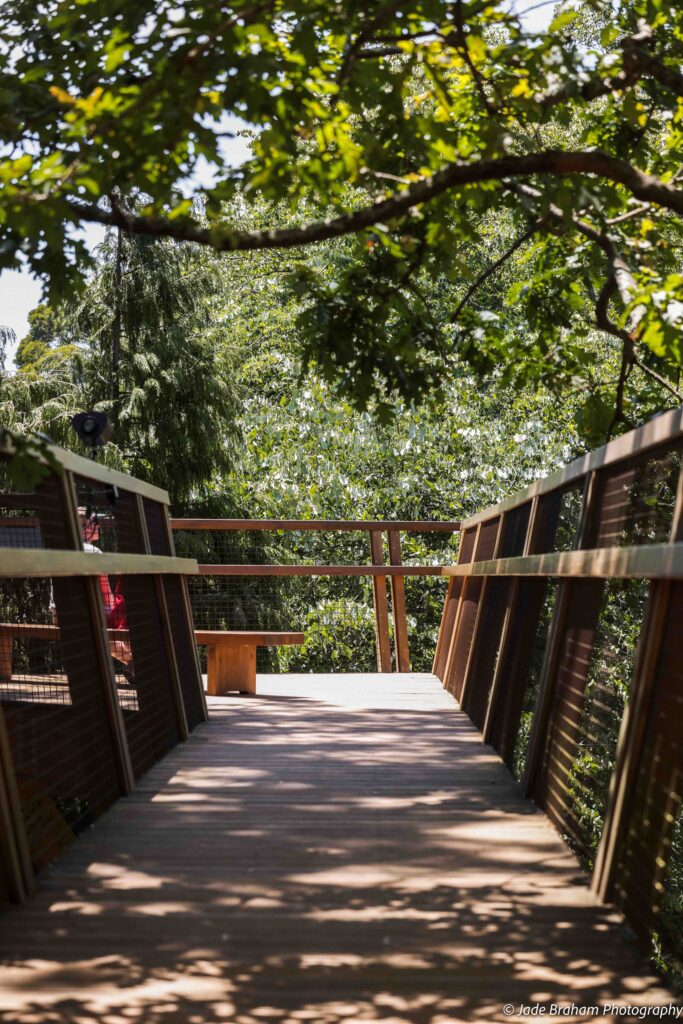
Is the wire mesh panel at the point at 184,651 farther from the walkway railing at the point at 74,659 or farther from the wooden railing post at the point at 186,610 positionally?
the walkway railing at the point at 74,659

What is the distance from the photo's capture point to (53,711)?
407cm

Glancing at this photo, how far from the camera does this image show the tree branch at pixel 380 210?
3.44 m

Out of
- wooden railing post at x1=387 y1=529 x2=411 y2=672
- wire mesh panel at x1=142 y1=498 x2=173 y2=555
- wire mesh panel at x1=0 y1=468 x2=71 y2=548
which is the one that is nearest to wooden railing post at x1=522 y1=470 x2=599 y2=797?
wire mesh panel at x1=0 y1=468 x2=71 y2=548

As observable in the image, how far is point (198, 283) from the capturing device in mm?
16906

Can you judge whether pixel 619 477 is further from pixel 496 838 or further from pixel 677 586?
pixel 496 838

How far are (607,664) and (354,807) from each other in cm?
142

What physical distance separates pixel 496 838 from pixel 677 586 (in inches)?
63.4

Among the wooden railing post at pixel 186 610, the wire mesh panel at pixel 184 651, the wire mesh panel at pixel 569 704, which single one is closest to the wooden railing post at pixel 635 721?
the wire mesh panel at pixel 569 704

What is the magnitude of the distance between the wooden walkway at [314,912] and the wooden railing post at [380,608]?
5003 mm

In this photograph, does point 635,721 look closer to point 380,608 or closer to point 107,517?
point 107,517

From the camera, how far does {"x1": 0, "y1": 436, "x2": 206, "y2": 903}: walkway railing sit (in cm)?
371

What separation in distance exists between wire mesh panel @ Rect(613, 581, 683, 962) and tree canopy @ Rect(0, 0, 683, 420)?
1.25m

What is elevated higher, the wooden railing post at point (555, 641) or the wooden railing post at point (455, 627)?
the wooden railing post at point (555, 641)

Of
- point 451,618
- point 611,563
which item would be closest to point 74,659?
point 611,563
